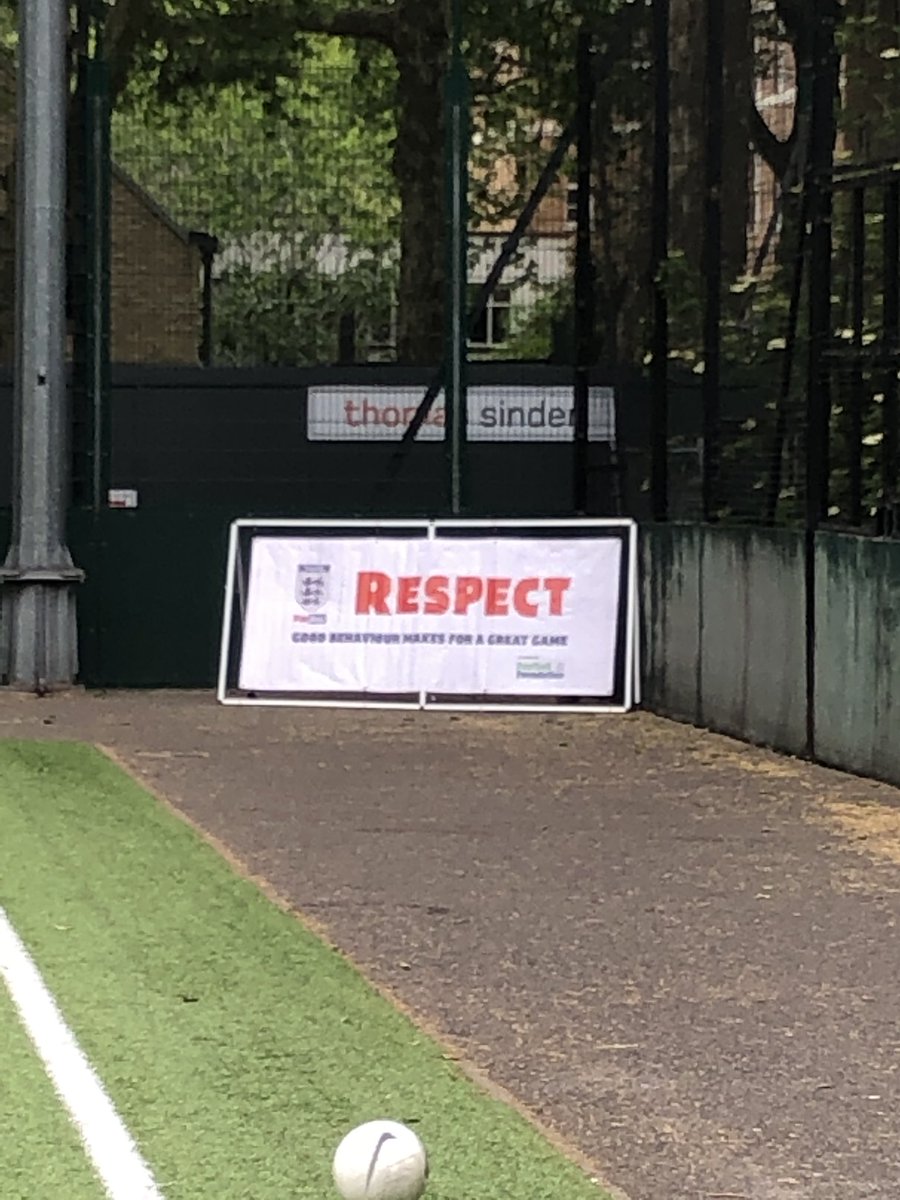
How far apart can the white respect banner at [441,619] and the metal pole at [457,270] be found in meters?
1.60

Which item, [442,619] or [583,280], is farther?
[583,280]

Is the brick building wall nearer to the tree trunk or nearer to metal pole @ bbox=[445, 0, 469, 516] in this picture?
the tree trunk

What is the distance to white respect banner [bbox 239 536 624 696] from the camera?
1548 cm

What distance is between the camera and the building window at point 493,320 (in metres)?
17.5

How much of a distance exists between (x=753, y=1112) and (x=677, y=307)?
10.6 metres

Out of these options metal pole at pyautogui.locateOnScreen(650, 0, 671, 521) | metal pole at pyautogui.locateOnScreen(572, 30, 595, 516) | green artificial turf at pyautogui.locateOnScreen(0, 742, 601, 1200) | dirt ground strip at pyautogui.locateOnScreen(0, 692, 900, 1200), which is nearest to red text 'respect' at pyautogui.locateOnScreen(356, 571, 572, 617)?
dirt ground strip at pyautogui.locateOnScreen(0, 692, 900, 1200)

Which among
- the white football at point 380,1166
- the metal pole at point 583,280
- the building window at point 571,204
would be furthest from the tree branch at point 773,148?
the white football at point 380,1166

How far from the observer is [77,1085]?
5812mm

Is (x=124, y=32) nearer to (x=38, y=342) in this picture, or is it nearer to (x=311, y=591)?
(x=38, y=342)

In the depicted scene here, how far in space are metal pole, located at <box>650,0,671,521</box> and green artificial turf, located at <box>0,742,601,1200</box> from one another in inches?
285

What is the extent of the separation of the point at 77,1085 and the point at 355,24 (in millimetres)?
15128

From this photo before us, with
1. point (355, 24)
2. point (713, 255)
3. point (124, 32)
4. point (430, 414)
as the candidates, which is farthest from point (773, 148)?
point (124, 32)

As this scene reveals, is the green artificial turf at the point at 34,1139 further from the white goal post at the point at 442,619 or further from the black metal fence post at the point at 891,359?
the white goal post at the point at 442,619

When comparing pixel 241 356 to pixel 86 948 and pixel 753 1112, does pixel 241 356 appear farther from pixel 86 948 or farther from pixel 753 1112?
pixel 753 1112
